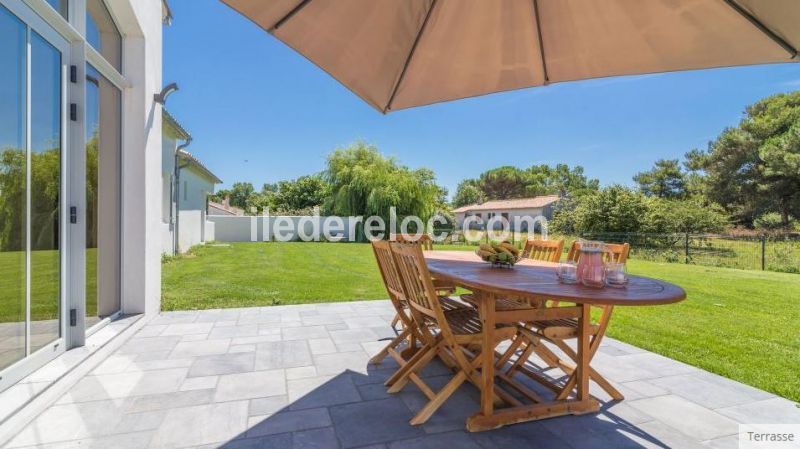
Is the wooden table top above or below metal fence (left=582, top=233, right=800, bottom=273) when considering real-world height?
above

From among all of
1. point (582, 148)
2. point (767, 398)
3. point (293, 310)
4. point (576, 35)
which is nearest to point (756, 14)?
point (576, 35)

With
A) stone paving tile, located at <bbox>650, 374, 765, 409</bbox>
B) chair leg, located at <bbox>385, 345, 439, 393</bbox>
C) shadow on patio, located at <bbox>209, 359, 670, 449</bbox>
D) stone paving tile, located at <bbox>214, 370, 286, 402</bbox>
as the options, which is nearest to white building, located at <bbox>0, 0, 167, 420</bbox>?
stone paving tile, located at <bbox>214, 370, 286, 402</bbox>

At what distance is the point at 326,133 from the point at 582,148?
85.1 ft

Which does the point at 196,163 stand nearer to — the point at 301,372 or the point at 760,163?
the point at 301,372

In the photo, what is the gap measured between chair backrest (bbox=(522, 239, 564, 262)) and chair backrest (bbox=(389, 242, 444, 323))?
1616mm

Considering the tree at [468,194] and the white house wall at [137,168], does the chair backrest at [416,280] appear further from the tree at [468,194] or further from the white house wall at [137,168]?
the tree at [468,194]

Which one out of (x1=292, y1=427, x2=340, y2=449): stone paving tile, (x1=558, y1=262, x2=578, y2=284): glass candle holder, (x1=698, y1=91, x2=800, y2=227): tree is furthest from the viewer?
(x1=698, y1=91, x2=800, y2=227): tree

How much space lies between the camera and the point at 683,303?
497cm

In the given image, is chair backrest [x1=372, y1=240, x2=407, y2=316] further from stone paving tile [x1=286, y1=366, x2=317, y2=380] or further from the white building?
the white building

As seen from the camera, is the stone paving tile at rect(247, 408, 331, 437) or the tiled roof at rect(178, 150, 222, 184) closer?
the stone paving tile at rect(247, 408, 331, 437)

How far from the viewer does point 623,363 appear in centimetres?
287

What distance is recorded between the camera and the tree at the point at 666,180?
28797 millimetres

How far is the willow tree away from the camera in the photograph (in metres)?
17.1

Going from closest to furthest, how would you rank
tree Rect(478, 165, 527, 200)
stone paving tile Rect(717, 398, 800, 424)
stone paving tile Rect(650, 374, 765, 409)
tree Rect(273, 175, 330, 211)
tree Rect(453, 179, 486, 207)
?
1. stone paving tile Rect(717, 398, 800, 424)
2. stone paving tile Rect(650, 374, 765, 409)
3. tree Rect(273, 175, 330, 211)
4. tree Rect(478, 165, 527, 200)
5. tree Rect(453, 179, 486, 207)
